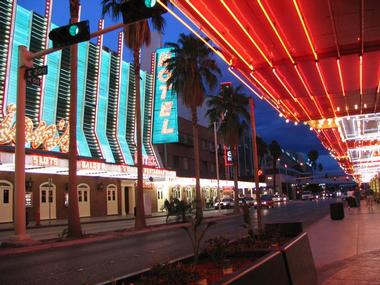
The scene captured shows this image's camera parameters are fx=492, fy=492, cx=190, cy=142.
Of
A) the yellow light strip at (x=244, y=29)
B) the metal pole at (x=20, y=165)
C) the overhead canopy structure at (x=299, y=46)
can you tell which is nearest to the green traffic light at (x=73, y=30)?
the overhead canopy structure at (x=299, y=46)

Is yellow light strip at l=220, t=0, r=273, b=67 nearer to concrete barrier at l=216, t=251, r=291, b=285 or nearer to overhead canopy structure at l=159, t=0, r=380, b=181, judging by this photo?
overhead canopy structure at l=159, t=0, r=380, b=181

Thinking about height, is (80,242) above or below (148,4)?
below

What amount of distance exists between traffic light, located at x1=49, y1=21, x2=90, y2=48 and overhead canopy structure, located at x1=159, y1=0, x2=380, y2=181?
199 inches

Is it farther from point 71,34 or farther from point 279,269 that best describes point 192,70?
point 279,269

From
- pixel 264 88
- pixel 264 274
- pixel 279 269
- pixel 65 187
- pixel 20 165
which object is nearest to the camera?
pixel 264 274

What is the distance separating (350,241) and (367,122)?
146 inches

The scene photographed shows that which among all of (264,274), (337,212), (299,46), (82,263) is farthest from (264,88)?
(337,212)

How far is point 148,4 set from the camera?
32.7 feet

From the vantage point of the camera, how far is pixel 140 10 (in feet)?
33.1

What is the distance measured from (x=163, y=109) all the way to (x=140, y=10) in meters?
47.2

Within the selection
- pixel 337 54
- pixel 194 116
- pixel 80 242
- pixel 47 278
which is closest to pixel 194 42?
pixel 194 116

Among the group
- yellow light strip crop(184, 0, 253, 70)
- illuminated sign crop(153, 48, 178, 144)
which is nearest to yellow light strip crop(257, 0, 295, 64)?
yellow light strip crop(184, 0, 253, 70)

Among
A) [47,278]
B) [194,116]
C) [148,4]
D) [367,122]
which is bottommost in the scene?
[47,278]

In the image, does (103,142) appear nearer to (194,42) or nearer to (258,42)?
(194,42)
